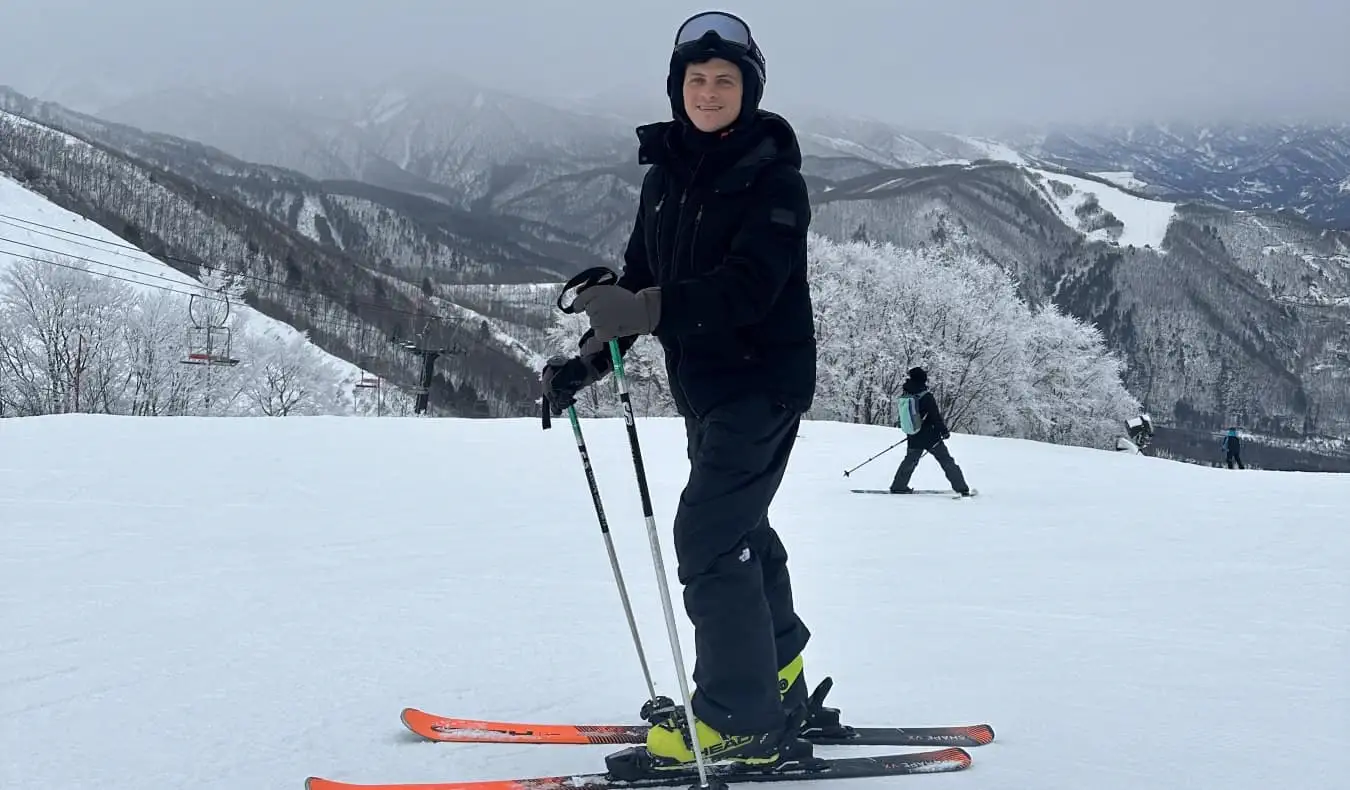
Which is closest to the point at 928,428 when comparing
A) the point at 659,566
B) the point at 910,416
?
the point at 910,416

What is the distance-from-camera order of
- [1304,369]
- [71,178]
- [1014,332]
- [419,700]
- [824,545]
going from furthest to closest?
1. [1304,369]
2. [71,178]
3. [1014,332]
4. [824,545]
5. [419,700]

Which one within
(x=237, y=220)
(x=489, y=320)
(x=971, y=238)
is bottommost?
(x=489, y=320)

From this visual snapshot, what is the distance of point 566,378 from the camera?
9.00 ft

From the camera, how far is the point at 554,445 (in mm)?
12875

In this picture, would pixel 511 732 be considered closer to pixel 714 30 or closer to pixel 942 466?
pixel 714 30

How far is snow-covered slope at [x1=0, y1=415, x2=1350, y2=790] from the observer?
2422 mm

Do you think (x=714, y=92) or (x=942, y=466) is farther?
(x=942, y=466)

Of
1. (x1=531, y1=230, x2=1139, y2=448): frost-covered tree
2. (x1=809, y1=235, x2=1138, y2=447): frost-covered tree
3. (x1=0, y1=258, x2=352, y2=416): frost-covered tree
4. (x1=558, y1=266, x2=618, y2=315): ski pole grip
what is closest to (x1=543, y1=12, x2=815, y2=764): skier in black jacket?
(x1=558, y1=266, x2=618, y2=315): ski pole grip

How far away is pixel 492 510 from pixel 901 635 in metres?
4.71

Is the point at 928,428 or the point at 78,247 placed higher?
Result: the point at 78,247

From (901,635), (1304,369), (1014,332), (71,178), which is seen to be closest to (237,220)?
(71,178)

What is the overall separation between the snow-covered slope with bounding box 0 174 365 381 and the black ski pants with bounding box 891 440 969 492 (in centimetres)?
8889

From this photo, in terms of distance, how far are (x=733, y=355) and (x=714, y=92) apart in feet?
2.36

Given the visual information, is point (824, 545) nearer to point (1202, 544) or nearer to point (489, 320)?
point (1202, 544)
